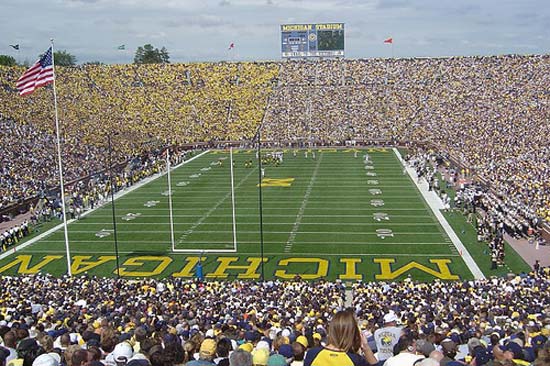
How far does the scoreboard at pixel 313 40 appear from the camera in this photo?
Answer: 6700 centimetres

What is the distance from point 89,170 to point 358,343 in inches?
1429

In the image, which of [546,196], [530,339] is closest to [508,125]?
[546,196]

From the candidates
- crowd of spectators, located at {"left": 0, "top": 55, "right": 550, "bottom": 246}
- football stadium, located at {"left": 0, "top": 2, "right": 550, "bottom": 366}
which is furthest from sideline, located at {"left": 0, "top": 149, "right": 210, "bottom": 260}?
crowd of spectators, located at {"left": 0, "top": 55, "right": 550, "bottom": 246}

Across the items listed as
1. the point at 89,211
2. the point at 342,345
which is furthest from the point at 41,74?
the point at 342,345

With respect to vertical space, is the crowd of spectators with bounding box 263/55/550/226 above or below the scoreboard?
below

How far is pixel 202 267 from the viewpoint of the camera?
19688 millimetres

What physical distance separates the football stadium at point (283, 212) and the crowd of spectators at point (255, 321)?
0.05 metres

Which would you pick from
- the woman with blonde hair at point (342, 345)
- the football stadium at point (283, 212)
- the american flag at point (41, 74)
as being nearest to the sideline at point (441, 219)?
the football stadium at point (283, 212)

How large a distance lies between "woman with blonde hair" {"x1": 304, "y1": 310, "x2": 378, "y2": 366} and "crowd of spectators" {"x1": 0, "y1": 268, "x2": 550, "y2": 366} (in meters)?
0.15

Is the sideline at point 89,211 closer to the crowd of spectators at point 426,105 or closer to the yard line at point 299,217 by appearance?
the yard line at point 299,217

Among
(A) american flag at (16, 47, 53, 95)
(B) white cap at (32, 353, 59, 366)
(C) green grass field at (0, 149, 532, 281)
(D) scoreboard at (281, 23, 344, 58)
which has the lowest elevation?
(C) green grass field at (0, 149, 532, 281)

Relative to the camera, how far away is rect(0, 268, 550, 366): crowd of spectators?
17.8ft

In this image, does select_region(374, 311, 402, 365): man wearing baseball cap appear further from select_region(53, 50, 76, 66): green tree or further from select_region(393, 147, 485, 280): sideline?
select_region(53, 50, 76, 66): green tree

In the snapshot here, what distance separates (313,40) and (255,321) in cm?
6056
